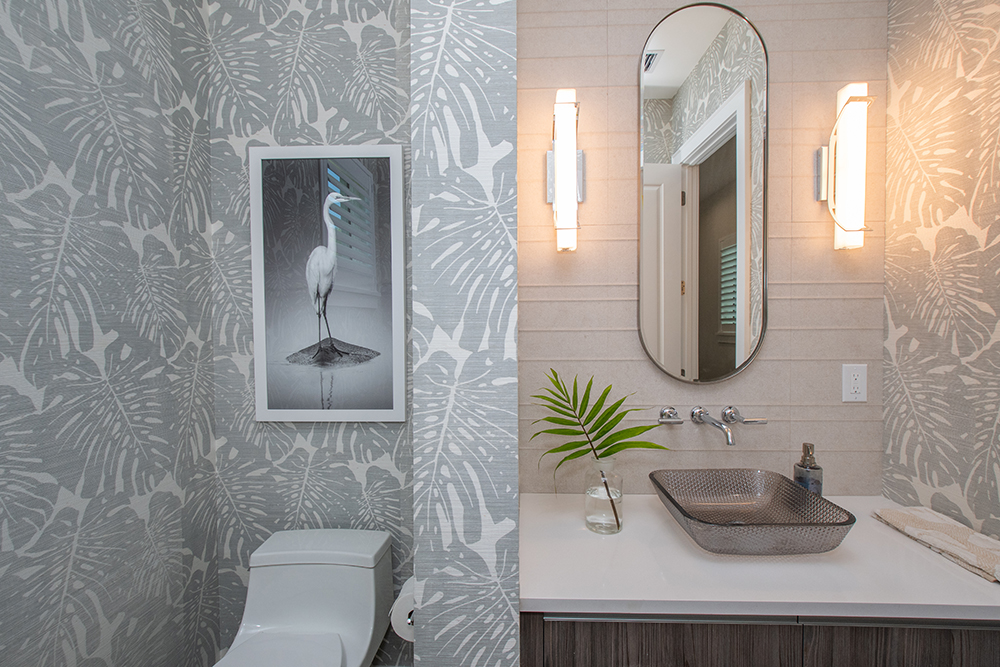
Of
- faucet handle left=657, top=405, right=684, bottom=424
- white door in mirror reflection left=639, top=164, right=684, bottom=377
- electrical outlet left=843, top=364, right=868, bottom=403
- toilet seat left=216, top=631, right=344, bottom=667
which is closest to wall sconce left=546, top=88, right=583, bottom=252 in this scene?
white door in mirror reflection left=639, top=164, right=684, bottom=377

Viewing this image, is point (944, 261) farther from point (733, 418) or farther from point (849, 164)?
point (733, 418)

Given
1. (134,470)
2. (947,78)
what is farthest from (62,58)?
(947,78)

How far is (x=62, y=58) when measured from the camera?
3.32 feet

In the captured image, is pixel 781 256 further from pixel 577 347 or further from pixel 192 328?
pixel 192 328

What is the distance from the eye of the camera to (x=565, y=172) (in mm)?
1301

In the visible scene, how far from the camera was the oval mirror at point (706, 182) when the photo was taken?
1.37 meters

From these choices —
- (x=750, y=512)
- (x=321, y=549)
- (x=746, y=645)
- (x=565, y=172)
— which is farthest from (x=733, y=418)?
(x=321, y=549)

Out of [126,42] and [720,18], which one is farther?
[720,18]

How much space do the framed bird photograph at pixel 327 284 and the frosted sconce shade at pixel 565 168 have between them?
1.73 ft

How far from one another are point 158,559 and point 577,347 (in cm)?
141

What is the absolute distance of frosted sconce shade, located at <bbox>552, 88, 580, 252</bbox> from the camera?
1291 mm

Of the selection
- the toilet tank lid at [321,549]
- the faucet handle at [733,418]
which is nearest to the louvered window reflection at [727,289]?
the faucet handle at [733,418]

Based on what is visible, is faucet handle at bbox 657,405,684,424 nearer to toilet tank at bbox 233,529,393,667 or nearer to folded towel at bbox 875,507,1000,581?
folded towel at bbox 875,507,1000,581

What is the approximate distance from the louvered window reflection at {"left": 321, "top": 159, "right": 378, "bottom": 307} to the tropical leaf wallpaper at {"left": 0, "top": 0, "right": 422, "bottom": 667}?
131 millimetres
